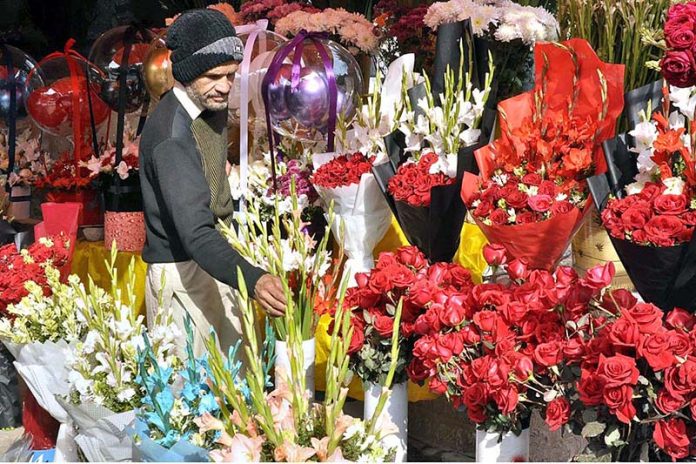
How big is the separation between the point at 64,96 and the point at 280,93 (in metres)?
1.22

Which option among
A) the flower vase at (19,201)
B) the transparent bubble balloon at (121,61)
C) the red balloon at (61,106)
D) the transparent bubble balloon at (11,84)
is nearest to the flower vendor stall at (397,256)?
the transparent bubble balloon at (121,61)

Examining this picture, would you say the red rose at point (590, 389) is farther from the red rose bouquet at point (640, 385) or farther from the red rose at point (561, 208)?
the red rose at point (561, 208)

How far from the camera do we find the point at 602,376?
5.19 ft

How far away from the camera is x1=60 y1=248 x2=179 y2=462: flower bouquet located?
6.20 feet

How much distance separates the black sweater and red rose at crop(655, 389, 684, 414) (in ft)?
3.02

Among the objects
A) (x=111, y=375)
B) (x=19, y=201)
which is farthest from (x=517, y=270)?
(x=19, y=201)

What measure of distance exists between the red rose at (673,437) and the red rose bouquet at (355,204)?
1.15m

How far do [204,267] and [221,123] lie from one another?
1.53ft

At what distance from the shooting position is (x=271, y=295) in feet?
6.83

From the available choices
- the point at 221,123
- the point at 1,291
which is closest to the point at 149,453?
the point at 221,123

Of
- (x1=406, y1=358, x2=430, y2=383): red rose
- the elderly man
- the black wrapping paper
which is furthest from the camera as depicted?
the elderly man

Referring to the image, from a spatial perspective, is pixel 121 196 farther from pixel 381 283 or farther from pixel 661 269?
pixel 661 269

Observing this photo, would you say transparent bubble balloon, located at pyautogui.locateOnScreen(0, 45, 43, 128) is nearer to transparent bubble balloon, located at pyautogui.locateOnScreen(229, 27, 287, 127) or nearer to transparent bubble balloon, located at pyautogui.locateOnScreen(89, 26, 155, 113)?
transparent bubble balloon, located at pyautogui.locateOnScreen(89, 26, 155, 113)

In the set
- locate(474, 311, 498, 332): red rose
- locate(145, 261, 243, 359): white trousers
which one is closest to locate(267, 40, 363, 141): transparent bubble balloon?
locate(145, 261, 243, 359): white trousers
